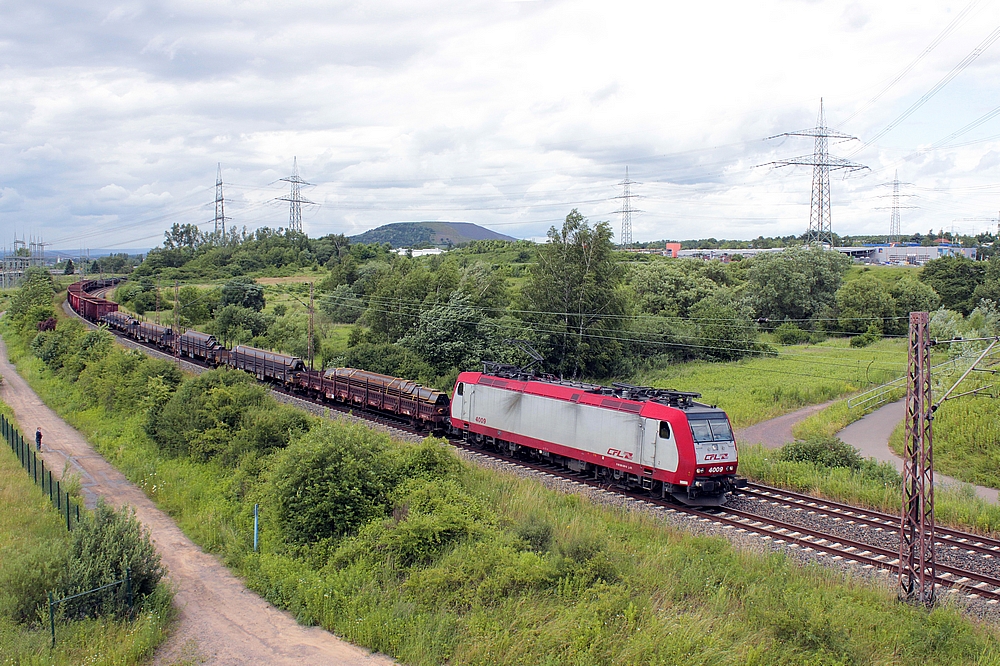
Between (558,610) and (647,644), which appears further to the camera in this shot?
(558,610)

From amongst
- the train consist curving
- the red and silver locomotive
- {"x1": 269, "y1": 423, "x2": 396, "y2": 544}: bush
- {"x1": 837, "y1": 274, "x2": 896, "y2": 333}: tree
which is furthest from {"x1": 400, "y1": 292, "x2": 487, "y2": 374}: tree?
{"x1": 837, "y1": 274, "x2": 896, "y2": 333}: tree

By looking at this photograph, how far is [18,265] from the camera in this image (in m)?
177

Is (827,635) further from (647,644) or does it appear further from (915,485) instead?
(915,485)

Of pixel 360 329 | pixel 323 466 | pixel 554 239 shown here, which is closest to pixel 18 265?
pixel 360 329

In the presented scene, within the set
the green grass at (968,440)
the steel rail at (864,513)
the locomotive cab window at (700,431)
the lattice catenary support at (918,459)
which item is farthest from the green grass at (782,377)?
the lattice catenary support at (918,459)

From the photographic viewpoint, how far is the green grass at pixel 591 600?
1233 centimetres

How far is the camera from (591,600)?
14227mm

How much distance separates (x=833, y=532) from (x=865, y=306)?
56.5 m

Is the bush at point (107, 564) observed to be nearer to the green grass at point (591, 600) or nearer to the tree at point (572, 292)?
the green grass at point (591, 600)

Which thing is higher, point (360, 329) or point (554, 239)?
point (554, 239)

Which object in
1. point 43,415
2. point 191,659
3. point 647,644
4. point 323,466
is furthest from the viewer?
point 43,415

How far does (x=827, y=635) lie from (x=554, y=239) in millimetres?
40229

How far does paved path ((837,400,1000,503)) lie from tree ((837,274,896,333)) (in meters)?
27.6

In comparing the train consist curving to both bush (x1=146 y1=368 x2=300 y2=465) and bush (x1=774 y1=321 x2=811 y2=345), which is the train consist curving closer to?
bush (x1=146 y1=368 x2=300 y2=465)
